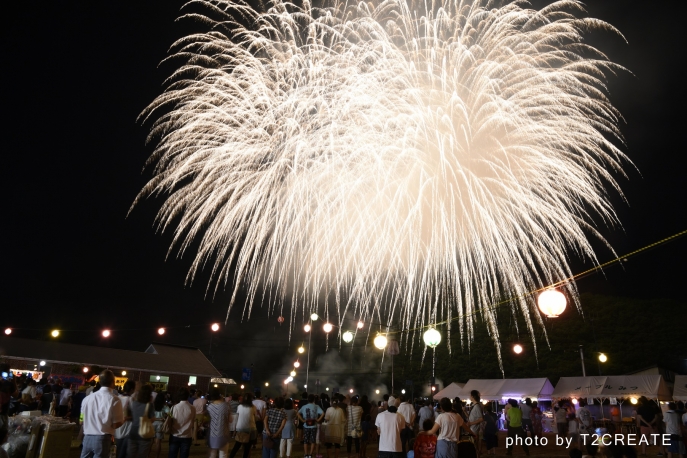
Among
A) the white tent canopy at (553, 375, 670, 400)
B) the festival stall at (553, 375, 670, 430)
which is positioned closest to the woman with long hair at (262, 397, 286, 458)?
the festival stall at (553, 375, 670, 430)

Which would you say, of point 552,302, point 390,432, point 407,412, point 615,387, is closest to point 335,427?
point 407,412

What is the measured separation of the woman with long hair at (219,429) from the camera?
8781 millimetres

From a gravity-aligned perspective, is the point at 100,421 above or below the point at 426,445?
above

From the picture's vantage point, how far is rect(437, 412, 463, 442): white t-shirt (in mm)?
8227

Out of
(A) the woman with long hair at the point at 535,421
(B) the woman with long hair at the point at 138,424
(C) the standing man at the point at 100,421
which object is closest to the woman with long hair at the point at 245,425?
(B) the woman with long hair at the point at 138,424

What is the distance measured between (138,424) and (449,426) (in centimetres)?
486

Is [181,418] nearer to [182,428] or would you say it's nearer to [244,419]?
[182,428]

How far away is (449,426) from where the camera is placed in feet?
27.1

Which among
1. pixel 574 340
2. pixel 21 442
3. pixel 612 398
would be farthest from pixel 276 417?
pixel 574 340

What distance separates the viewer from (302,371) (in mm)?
76688

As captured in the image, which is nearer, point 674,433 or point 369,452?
point 674,433

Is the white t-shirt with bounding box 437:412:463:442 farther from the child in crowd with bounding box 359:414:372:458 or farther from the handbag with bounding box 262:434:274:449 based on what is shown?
the child in crowd with bounding box 359:414:372:458

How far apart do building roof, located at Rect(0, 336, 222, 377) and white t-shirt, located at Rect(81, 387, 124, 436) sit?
29.5 meters

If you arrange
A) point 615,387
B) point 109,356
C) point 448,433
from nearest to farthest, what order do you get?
point 448,433, point 615,387, point 109,356
